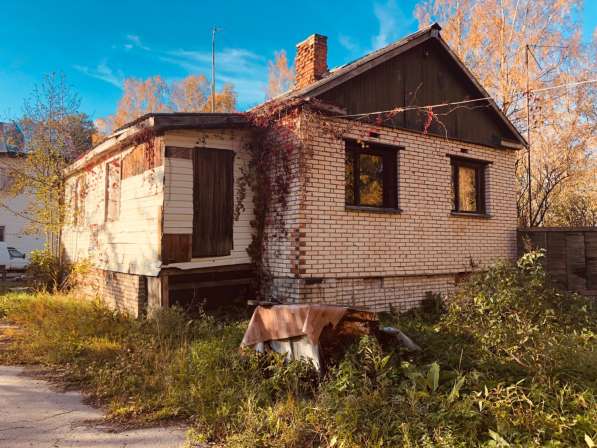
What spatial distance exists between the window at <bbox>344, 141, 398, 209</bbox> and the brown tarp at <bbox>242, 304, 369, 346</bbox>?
374 cm

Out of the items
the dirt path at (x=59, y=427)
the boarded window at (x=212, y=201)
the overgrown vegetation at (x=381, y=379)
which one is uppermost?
the boarded window at (x=212, y=201)

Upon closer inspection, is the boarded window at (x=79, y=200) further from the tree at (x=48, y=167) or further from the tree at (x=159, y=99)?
the tree at (x=159, y=99)

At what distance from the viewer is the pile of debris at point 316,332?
4254mm

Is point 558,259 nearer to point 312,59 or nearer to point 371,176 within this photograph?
point 371,176

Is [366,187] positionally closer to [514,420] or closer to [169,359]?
[169,359]

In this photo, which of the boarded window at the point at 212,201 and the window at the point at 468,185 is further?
the window at the point at 468,185

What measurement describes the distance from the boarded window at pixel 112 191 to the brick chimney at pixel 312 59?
4.55 m

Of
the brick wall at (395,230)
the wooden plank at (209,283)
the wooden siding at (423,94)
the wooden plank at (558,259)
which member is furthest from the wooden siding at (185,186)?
the wooden plank at (558,259)

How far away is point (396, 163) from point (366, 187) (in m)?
0.86

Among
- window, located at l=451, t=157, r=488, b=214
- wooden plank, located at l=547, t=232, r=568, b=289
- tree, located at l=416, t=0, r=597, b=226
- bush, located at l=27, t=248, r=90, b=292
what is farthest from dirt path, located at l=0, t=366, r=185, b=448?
tree, located at l=416, t=0, r=597, b=226

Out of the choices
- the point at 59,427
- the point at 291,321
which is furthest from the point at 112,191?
the point at 291,321

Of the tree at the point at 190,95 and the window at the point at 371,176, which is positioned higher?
the tree at the point at 190,95

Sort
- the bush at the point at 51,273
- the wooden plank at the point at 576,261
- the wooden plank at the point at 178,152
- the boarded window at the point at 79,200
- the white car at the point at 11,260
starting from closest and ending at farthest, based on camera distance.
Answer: the wooden plank at the point at 178,152
the wooden plank at the point at 576,261
the bush at the point at 51,273
the boarded window at the point at 79,200
the white car at the point at 11,260

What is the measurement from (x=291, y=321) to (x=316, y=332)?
1.07 ft
